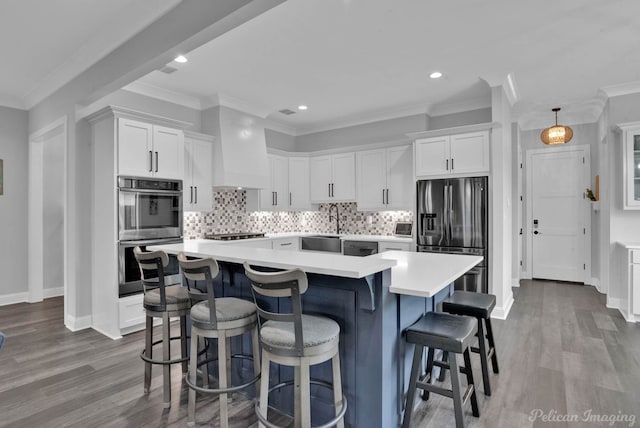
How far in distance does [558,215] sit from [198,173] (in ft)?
19.9

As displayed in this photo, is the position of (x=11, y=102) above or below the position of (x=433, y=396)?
above

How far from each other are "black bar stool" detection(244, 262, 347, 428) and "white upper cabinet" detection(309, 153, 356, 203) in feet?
13.7

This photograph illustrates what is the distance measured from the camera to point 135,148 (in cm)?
374

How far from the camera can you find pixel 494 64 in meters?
3.77

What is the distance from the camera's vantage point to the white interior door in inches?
238

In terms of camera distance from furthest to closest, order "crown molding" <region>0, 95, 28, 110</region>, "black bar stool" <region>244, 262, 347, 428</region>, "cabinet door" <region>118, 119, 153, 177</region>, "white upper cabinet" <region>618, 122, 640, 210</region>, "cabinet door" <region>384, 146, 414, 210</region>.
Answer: "cabinet door" <region>384, 146, 414, 210</region> < "crown molding" <region>0, 95, 28, 110</region> < "white upper cabinet" <region>618, 122, 640, 210</region> < "cabinet door" <region>118, 119, 153, 177</region> < "black bar stool" <region>244, 262, 347, 428</region>

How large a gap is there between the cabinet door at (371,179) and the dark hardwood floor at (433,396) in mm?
2372

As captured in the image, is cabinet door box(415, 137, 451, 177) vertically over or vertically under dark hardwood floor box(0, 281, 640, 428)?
over

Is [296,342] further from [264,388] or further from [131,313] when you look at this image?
[131,313]

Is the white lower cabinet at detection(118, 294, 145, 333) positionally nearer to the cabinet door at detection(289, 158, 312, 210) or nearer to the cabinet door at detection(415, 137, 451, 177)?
the cabinet door at detection(289, 158, 312, 210)

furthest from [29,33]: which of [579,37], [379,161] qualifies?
[579,37]

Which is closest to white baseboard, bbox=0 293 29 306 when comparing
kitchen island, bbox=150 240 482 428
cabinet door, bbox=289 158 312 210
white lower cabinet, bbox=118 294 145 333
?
white lower cabinet, bbox=118 294 145 333

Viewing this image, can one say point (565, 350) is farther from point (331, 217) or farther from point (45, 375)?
point (45, 375)
